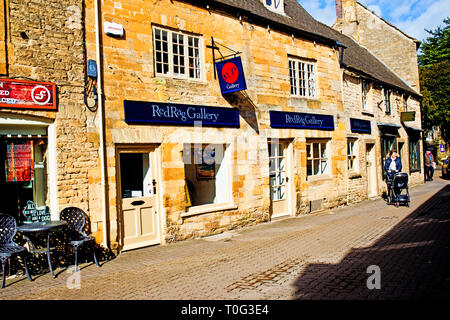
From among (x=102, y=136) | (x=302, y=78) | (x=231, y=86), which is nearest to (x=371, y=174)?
(x=302, y=78)

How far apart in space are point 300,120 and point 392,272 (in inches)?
291

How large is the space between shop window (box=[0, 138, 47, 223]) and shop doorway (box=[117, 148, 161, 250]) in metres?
1.58

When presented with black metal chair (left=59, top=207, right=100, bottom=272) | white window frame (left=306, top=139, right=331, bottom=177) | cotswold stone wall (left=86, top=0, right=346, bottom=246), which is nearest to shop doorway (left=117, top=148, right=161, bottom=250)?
cotswold stone wall (left=86, top=0, right=346, bottom=246)

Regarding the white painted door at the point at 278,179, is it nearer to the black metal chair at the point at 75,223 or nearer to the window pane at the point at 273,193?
the window pane at the point at 273,193

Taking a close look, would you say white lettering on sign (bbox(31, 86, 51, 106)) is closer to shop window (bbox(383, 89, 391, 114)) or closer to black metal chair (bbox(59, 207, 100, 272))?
black metal chair (bbox(59, 207, 100, 272))

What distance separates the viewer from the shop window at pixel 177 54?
922cm

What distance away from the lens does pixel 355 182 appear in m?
15.5

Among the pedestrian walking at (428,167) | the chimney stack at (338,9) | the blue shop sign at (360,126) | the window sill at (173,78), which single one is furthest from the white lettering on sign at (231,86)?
the pedestrian walking at (428,167)

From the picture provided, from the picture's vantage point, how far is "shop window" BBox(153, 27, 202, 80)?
30.2 ft

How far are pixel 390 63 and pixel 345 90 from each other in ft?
39.8

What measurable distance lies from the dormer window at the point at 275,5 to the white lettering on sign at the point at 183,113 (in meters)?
5.23

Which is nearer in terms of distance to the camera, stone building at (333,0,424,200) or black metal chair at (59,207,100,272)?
black metal chair at (59,207,100,272)

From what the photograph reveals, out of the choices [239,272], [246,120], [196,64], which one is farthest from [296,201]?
[239,272]

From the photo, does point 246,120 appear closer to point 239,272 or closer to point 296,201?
point 296,201
